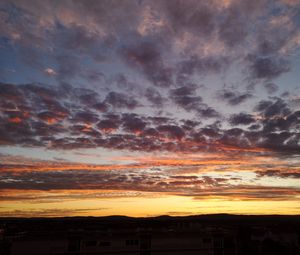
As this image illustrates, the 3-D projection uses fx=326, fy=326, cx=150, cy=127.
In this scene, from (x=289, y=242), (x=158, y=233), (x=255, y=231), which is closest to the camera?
(x=158, y=233)

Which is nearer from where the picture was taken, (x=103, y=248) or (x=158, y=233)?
(x=103, y=248)

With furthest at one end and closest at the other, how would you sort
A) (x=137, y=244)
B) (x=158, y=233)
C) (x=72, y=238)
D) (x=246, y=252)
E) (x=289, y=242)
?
(x=289, y=242), (x=246, y=252), (x=158, y=233), (x=137, y=244), (x=72, y=238)

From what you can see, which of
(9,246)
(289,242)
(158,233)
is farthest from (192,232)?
(289,242)

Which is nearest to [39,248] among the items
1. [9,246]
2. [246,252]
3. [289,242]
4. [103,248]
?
[9,246]

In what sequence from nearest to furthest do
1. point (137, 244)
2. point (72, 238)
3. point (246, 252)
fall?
point (72, 238) < point (137, 244) < point (246, 252)

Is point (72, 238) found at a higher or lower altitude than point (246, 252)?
higher

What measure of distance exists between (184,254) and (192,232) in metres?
6.96

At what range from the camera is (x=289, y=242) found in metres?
51.5

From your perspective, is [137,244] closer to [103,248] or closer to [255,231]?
[103,248]

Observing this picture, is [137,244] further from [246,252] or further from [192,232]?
[246,252]

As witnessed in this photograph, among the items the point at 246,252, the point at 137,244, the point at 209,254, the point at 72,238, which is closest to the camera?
the point at 209,254

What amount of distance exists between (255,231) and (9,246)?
1745 inches

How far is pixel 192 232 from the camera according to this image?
37.4 meters

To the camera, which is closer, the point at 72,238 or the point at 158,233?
the point at 72,238
